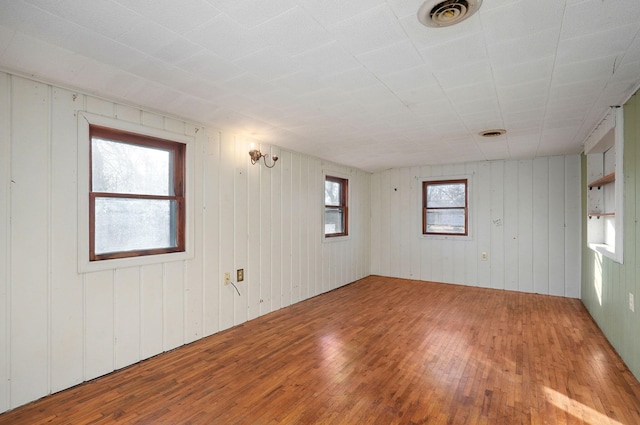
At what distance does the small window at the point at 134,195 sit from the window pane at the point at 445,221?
15.7 feet

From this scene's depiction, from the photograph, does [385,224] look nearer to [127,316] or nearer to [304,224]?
[304,224]

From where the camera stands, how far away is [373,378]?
97.3 inches

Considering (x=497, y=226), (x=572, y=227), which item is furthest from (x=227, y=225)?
(x=572, y=227)

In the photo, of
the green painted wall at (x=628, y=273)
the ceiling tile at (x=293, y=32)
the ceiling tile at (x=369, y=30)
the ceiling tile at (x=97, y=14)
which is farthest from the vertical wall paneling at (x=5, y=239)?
the green painted wall at (x=628, y=273)

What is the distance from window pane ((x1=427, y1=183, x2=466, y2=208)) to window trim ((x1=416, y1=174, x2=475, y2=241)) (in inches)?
4.3

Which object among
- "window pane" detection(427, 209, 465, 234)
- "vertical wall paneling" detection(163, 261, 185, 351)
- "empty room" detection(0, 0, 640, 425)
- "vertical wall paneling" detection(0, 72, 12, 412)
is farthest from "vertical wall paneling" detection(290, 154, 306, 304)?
"vertical wall paneling" detection(0, 72, 12, 412)

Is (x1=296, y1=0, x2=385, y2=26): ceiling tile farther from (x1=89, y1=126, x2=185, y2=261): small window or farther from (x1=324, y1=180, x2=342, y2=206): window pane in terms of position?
(x1=324, y1=180, x2=342, y2=206): window pane

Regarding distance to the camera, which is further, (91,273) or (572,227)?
(572,227)

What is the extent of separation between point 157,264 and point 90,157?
3.57ft

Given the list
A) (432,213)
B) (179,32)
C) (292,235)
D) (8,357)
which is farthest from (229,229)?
(432,213)

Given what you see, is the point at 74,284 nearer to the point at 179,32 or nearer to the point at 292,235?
the point at 179,32

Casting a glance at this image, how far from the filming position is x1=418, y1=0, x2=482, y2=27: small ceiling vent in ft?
4.66

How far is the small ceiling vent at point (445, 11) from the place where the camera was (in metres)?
1.42

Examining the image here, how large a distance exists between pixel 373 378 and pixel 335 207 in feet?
11.9
